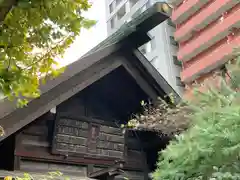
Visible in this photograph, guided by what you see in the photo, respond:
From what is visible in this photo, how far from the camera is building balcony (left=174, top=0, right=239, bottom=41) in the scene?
66.8 feet

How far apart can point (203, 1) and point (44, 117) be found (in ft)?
59.1

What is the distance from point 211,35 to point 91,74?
16.4 metres

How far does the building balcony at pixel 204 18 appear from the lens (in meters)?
20.4

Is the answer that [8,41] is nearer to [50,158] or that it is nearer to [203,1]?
[50,158]

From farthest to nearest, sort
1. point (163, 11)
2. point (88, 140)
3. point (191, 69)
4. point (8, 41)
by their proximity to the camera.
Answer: point (191, 69)
point (88, 140)
point (163, 11)
point (8, 41)

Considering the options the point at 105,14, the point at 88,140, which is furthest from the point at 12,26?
the point at 105,14

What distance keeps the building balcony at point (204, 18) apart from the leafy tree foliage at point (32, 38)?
1835 centimetres

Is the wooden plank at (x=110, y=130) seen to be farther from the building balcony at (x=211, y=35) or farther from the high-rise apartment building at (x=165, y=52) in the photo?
the high-rise apartment building at (x=165, y=52)

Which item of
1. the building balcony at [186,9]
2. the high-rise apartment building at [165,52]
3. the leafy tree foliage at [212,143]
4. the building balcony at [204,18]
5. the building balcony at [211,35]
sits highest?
the high-rise apartment building at [165,52]

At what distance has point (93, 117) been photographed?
264 inches

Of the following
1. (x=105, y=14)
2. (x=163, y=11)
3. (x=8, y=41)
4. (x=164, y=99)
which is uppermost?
(x=105, y=14)

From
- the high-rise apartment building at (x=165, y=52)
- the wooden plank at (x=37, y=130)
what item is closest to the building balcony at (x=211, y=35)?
the high-rise apartment building at (x=165, y=52)

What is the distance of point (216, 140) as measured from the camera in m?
3.52

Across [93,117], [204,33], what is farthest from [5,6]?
[204,33]
